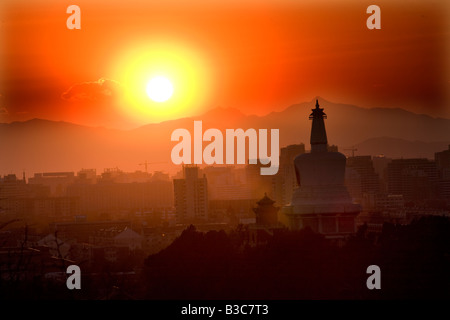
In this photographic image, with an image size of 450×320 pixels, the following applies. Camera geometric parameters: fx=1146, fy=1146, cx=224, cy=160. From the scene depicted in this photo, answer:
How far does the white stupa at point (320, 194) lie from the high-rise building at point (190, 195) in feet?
102

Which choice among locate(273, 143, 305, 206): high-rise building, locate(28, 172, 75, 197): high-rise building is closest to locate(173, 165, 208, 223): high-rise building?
locate(28, 172, 75, 197): high-rise building

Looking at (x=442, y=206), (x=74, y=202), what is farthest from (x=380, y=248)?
(x=74, y=202)

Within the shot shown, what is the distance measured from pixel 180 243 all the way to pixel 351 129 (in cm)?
1072

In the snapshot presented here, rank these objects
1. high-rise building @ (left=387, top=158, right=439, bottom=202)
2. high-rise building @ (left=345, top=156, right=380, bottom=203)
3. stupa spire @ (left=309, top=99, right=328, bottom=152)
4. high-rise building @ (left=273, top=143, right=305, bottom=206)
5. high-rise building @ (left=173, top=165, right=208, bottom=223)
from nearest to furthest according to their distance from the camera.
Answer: stupa spire @ (left=309, top=99, right=328, bottom=152) → high-rise building @ (left=273, top=143, right=305, bottom=206) → high-rise building @ (left=345, top=156, right=380, bottom=203) → high-rise building @ (left=387, top=158, right=439, bottom=202) → high-rise building @ (left=173, top=165, right=208, bottom=223)

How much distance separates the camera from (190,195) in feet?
228

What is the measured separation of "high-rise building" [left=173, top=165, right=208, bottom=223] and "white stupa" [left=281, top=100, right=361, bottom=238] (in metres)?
31.1

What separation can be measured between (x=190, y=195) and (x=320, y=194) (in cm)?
3427

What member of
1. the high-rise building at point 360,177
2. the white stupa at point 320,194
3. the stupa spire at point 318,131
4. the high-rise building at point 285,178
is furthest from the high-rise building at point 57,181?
the stupa spire at point 318,131

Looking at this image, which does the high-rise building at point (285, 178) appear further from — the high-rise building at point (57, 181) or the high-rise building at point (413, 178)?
the high-rise building at point (57, 181)

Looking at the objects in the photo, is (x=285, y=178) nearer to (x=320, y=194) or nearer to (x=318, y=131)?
(x=320, y=194)

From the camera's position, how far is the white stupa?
112 ft

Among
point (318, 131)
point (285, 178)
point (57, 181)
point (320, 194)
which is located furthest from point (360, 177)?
point (318, 131)

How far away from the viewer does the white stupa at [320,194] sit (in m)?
34.2

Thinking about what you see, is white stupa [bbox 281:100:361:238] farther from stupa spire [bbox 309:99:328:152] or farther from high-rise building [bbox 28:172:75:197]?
high-rise building [bbox 28:172:75:197]
